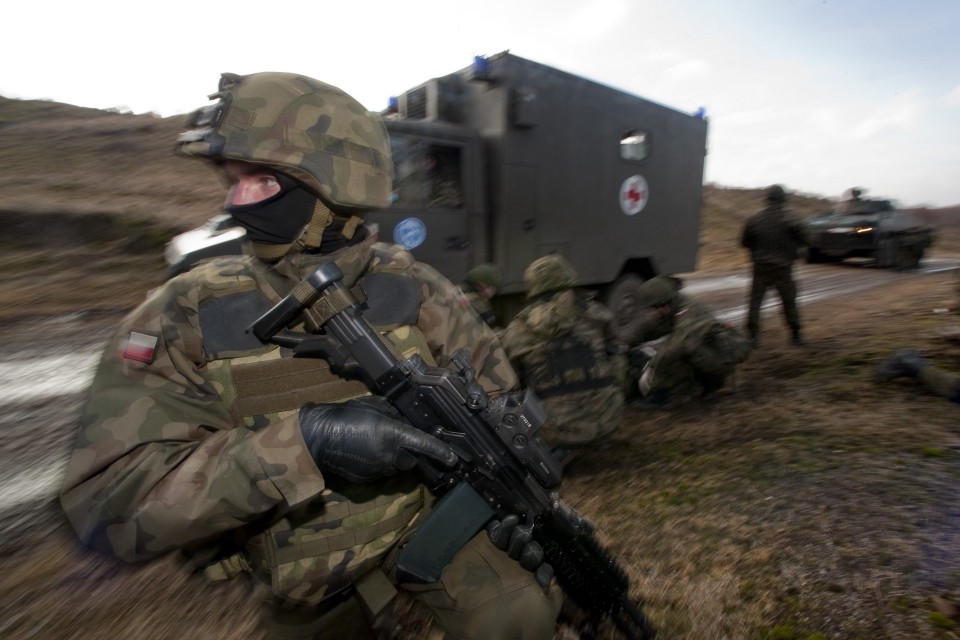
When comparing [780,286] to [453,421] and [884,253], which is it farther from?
[884,253]

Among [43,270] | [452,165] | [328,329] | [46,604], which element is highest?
[452,165]

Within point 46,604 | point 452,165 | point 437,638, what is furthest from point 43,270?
point 437,638

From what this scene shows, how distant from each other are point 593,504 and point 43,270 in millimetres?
9243

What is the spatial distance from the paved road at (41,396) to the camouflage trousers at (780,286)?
55.6 inches

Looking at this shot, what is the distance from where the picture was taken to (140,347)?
4.21 feet

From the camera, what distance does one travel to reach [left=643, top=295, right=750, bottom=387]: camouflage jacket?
417 cm

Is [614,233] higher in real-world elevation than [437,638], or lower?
higher

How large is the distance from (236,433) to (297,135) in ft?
2.67

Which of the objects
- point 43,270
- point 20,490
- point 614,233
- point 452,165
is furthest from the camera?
point 43,270

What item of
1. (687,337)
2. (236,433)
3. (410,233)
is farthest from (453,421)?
(687,337)

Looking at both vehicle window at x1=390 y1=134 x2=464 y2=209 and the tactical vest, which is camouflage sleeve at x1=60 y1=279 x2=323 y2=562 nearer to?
the tactical vest

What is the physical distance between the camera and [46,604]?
7.42 ft

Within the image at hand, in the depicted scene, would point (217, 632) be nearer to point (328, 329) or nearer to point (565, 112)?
point (328, 329)

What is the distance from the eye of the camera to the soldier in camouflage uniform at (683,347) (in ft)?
13.7
